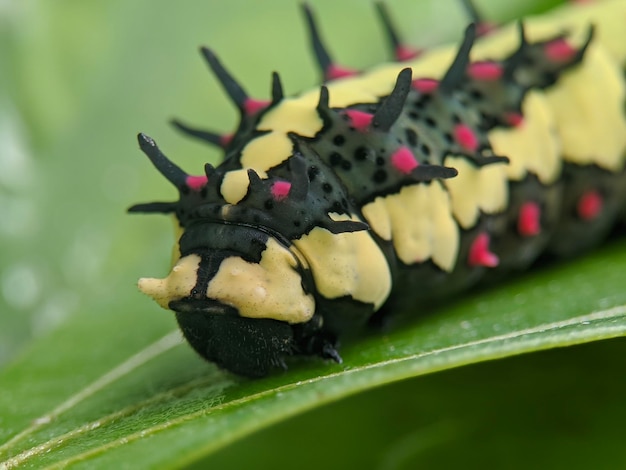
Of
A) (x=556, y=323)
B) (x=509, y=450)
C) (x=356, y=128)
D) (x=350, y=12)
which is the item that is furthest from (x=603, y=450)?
(x=350, y=12)

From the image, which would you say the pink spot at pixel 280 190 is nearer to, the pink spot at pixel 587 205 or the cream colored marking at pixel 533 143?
the cream colored marking at pixel 533 143

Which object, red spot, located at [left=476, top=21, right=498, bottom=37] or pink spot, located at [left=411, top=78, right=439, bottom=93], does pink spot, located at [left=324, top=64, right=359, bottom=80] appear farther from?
red spot, located at [left=476, top=21, right=498, bottom=37]

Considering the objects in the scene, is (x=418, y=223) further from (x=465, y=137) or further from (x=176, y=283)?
(x=176, y=283)

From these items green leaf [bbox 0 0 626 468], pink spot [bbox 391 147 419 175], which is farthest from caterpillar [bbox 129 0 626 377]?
green leaf [bbox 0 0 626 468]

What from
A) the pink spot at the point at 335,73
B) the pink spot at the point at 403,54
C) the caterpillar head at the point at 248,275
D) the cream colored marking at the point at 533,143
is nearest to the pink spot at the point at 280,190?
the caterpillar head at the point at 248,275

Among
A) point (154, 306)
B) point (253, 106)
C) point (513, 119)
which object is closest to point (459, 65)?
point (513, 119)

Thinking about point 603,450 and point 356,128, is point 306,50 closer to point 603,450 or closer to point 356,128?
point 356,128
